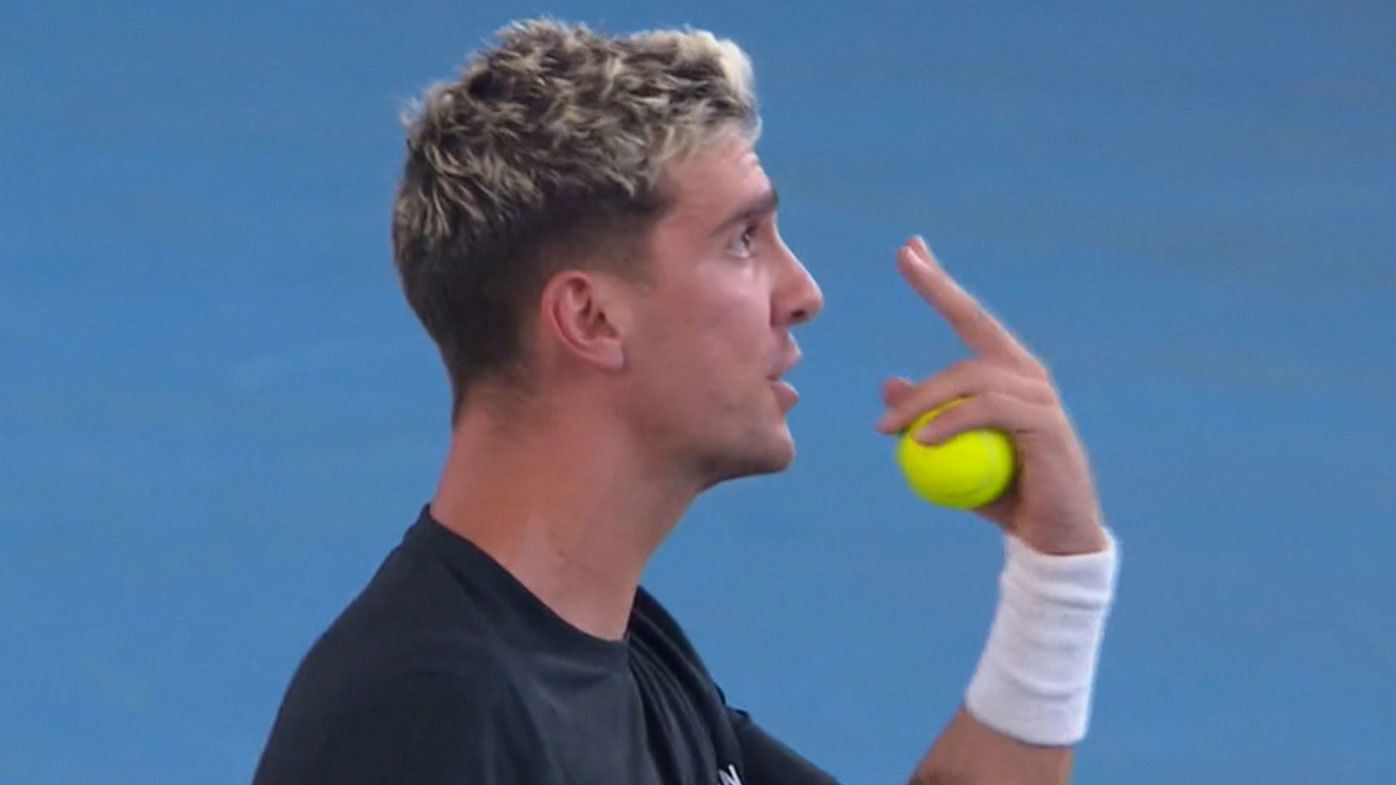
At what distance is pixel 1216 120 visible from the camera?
9219mm

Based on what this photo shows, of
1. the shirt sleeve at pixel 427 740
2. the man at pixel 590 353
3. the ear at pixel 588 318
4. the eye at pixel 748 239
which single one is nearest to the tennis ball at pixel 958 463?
the man at pixel 590 353

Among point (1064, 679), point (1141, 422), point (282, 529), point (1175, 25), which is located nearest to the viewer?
point (1064, 679)

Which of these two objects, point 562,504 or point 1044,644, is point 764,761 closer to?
point 1044,644

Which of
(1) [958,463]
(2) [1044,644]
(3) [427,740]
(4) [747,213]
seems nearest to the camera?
(3) [427,740]

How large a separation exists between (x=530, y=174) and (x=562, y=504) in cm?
34

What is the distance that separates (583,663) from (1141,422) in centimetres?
487

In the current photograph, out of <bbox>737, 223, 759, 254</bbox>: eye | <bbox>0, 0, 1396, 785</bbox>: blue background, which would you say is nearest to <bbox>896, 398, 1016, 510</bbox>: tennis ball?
<bbox>737, 223, 759, 254</bbox>: eye

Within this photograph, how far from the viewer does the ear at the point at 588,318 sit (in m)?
2.92

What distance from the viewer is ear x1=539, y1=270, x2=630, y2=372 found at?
115 inches

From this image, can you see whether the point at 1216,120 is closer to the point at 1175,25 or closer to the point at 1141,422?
the point at 1175,25

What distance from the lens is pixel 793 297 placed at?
3033 mm

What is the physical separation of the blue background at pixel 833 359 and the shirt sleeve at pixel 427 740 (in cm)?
336

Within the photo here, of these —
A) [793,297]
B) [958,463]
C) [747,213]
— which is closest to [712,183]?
[747,213]

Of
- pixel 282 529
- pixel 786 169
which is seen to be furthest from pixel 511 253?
pixel 786 169
